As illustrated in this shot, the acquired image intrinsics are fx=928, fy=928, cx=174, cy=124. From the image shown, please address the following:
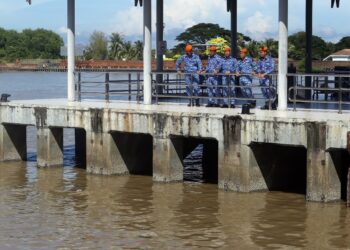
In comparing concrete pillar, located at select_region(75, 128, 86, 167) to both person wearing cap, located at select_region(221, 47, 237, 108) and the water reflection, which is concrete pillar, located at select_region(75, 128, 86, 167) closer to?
the water reflection

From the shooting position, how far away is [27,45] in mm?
179875

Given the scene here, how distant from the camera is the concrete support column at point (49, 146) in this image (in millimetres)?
24094

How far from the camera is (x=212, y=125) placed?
20344 mm

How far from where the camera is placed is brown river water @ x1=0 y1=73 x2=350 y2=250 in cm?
1628

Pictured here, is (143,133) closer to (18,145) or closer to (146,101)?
(146,101)

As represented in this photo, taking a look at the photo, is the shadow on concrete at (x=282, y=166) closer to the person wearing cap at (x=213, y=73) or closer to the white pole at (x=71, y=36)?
the person wearing cap at (x=213, y=73)

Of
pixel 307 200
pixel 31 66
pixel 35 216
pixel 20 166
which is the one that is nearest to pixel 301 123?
pixel 307 200

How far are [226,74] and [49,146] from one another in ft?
17.1

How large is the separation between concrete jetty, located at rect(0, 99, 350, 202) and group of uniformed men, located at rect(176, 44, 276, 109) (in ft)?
2.16

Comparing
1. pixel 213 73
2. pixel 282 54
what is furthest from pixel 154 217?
pixel 213 73

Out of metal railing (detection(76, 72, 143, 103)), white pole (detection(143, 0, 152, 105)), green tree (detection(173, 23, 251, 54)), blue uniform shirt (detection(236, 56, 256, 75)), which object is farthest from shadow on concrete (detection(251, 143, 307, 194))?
green tree (detection(173, 23, 251, 54))

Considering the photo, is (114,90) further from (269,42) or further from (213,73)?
(269,42)

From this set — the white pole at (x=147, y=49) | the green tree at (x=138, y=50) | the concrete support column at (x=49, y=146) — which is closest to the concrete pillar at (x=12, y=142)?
the concrete support column at (x=49, y=146)

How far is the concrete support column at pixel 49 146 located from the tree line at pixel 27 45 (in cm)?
14936
